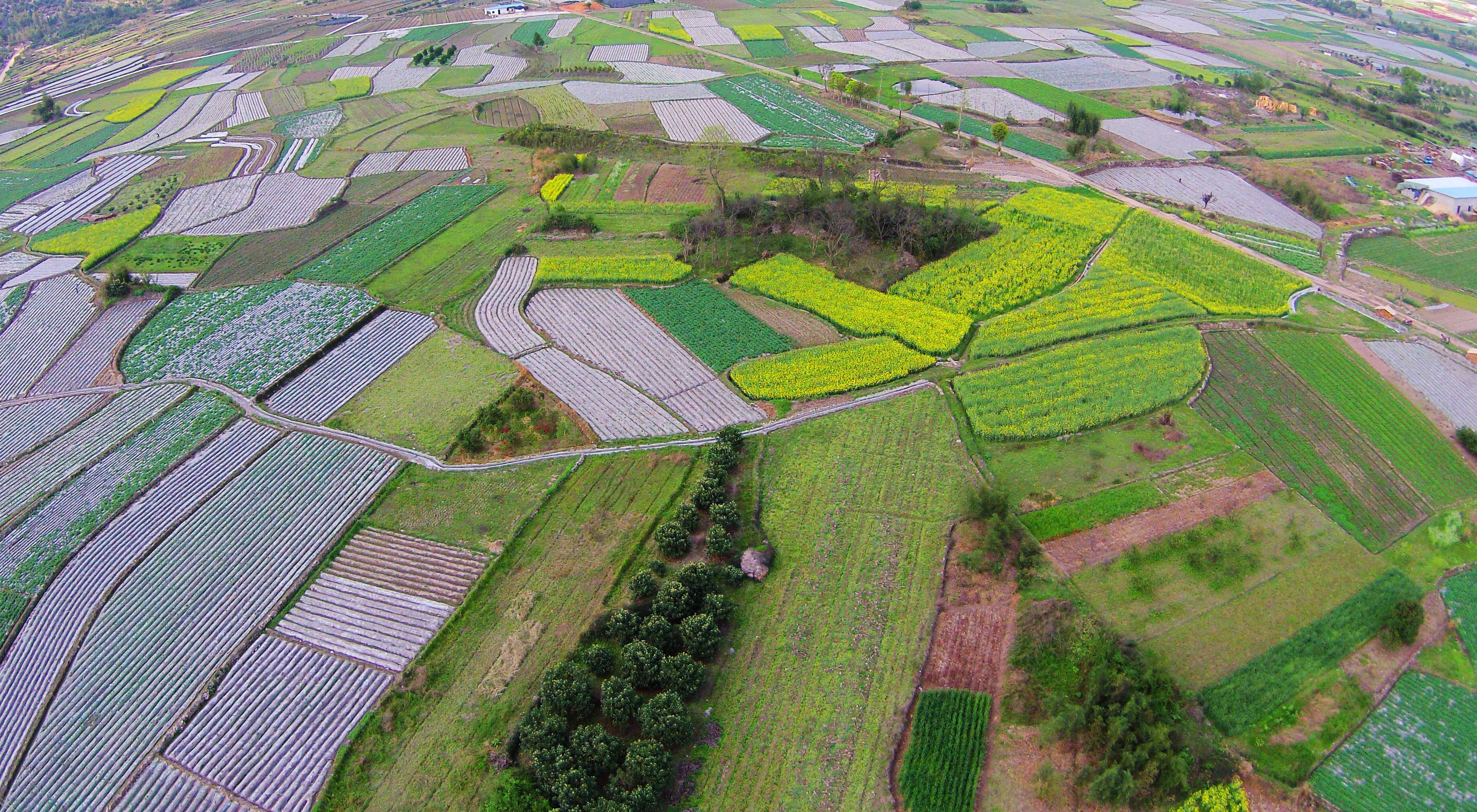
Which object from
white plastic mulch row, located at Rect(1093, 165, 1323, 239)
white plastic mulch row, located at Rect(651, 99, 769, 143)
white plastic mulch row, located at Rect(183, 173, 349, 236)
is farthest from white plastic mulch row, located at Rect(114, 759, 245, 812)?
white plastic mulch row, located at Rect(1093, 165, 1323, 239)

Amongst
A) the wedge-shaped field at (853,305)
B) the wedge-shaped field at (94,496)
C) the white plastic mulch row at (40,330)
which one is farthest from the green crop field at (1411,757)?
the white plastic mulch row at (40,330)

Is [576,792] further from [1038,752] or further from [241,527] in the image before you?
[241,527]

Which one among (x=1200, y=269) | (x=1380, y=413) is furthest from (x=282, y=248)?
(x=1380, y=413)

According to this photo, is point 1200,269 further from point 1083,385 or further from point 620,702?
point 620,702

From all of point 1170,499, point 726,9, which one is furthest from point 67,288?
point 726,9

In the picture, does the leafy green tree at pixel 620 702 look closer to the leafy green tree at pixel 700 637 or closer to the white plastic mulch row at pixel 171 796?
the leafy green tree at pixel 700 637

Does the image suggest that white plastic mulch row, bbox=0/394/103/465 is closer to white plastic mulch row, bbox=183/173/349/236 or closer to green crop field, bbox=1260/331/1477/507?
white plastic mulch row, bbox=183/173/349/236
